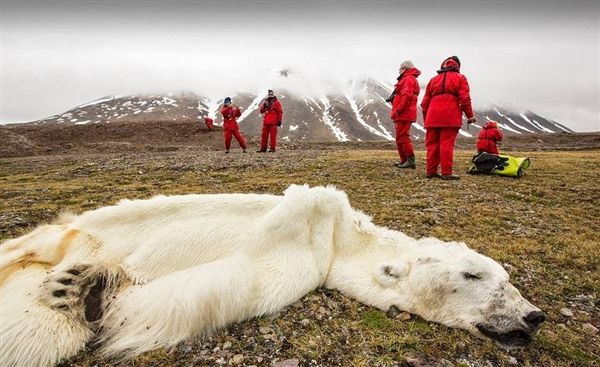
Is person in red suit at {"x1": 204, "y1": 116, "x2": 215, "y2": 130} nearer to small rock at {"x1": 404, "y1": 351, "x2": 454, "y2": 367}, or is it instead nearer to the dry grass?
the dry grass

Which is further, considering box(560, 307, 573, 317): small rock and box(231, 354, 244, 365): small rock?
box(560, 307, 573, 317): small rock

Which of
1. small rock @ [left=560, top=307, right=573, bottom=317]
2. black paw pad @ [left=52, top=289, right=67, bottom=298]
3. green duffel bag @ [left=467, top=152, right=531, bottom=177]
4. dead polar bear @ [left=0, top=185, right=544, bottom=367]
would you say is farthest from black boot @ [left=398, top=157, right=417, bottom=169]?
black paw pad @ [left=52, top=289, right=67, bottom=298]

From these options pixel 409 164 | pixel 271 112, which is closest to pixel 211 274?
pixel 409 164

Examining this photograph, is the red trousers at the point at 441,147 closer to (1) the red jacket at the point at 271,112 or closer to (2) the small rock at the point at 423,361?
(2) the small rock at the point at 423,361

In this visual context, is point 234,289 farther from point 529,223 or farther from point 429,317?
point 529,223

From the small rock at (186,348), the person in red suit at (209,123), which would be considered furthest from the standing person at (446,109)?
the person in red suit at (209,123)

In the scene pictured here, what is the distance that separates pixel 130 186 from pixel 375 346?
30.6 ft

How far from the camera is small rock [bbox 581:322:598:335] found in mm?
3797

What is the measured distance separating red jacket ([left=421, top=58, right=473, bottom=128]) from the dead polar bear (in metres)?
7.36

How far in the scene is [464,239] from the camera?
6332 mm

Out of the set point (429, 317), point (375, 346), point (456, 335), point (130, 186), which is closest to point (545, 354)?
point (456, 335)

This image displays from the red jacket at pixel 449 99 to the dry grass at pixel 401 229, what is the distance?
1.86 metres

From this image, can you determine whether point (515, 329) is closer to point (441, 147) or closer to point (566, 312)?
point (566, 312)

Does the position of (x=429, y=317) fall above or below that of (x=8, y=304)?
below
